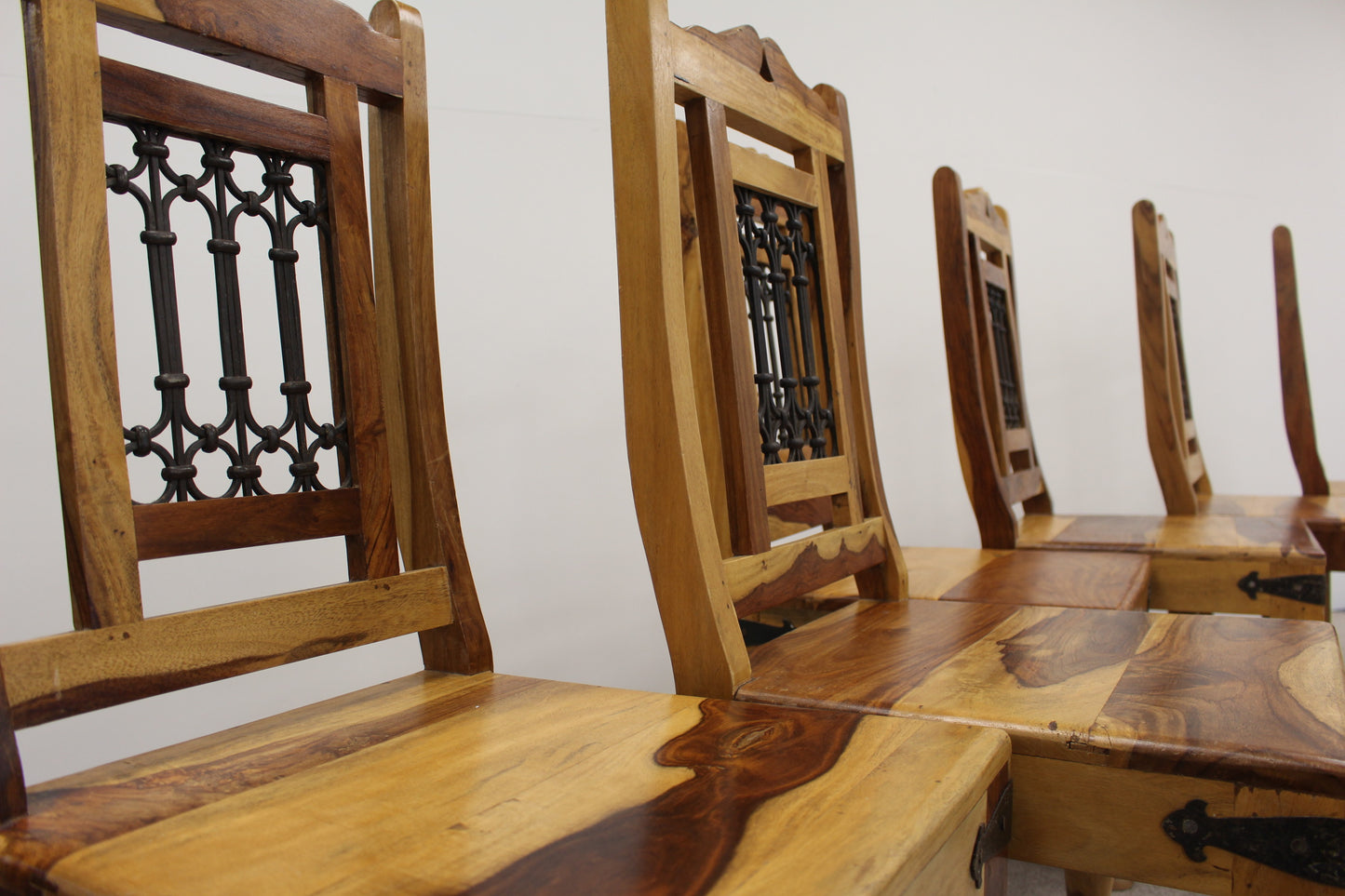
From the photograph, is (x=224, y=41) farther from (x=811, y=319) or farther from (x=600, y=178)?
(x=600, y=178)

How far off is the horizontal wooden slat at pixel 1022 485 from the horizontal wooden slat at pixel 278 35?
45.2 inches

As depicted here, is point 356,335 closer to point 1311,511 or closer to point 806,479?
point 806,479

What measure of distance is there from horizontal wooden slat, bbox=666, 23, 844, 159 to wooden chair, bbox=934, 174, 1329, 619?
1.60 ft

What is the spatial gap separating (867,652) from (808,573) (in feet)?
0.33

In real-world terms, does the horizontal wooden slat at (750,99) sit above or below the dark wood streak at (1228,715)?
above

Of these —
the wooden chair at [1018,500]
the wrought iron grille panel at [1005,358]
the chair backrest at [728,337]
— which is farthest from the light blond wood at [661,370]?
the wrought iron grille panel at [1005,358]

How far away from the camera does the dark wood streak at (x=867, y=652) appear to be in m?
0.68

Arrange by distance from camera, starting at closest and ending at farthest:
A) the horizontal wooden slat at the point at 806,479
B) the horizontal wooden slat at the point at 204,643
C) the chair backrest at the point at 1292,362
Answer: the horizontal wooden slat at the point at 204,643 → the horizontal wooden slat at the point at 806,479 → the chair backrest at the point at 1292,362

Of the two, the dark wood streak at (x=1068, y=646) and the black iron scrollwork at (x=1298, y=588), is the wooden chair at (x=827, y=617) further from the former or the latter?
the black iron scrollwork at (x=1298, y=588)

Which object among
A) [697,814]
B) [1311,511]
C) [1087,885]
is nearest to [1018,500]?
[1311,511]

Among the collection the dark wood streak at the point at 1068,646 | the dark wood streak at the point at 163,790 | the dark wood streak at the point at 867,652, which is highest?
the dark wood streak at the point at 163,790

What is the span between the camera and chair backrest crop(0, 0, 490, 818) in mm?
539

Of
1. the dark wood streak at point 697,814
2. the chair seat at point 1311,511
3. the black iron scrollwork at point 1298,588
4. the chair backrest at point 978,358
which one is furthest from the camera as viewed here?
the chair seat at point 1311,511

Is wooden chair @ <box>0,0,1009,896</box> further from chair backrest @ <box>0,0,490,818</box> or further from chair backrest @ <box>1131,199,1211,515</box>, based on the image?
chair backrest @ <box>1131,199,1211,515</box>
